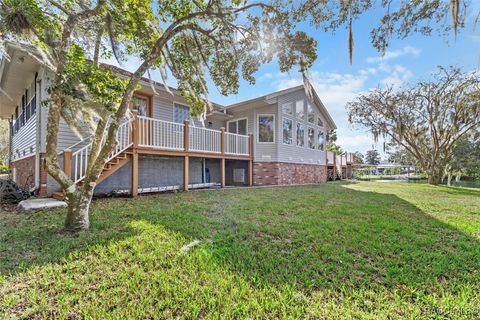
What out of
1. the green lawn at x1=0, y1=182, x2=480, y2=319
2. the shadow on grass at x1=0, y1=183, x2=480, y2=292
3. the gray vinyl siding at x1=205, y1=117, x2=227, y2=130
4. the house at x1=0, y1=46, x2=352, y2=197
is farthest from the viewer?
the gray vinyl siding at x1=205, y1=117, x2=227, y2=130

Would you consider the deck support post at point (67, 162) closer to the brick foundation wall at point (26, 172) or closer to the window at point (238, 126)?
the brick foundation wall at point (26, 172)

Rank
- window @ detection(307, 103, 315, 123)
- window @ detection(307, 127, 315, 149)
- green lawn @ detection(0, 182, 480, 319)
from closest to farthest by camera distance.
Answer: green lawn @ detection(0, 182, 480, 319)
window @ detection(307, 103, 315, 123)
window @ detection(307, 127, 315, 149)

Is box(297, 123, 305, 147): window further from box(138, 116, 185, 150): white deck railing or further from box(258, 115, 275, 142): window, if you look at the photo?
A: box(138, 116, 185, 150): white deck railing

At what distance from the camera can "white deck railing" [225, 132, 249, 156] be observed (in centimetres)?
1116

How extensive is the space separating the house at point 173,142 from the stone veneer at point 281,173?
5cm

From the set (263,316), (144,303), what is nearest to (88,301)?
(144,303)

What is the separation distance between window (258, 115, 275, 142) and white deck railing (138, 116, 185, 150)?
4.97 m

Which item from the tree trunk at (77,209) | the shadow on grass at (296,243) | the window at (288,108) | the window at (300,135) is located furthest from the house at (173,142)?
the shadow on grass at (296,243)

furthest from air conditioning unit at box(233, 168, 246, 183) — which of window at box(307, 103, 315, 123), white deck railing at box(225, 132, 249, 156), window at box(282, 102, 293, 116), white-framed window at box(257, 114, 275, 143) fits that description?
window at box(307, 103, 315, 123)

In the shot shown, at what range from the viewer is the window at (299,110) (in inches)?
576

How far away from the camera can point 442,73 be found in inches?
627

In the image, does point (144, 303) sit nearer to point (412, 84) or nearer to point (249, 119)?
point (249, 119)

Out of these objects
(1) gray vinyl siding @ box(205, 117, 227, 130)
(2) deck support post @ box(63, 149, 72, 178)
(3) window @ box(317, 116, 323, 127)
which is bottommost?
(2) deck support post @ box(63, 149, 72, 178)

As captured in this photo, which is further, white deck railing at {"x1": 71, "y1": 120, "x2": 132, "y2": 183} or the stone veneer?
the stone veneer
